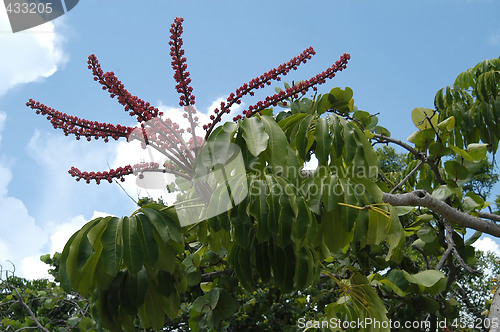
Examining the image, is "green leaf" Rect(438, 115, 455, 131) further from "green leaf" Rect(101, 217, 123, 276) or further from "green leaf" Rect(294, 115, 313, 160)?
"green leaf" Rect(101, 217, 123, 276)

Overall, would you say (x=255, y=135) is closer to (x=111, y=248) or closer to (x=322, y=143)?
(x=322, y=143)

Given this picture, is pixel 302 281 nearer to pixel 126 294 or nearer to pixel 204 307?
pixel 126 294

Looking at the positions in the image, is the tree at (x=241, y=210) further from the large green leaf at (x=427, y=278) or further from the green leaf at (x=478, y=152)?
the green leaf at (x=478, y=152)

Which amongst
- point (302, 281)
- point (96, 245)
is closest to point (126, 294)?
point (96, 245)

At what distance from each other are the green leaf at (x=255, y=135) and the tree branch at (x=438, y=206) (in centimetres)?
78

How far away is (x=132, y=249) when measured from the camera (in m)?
1.63

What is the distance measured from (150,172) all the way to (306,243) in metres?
0.70

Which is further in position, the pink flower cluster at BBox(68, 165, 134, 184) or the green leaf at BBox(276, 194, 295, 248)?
the pink flower cluster at BBox(68, 165, 134, 184)

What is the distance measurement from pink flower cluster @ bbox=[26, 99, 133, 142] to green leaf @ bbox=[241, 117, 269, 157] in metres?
0.51

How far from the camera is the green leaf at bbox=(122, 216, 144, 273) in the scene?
1604 millimetres

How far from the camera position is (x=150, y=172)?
1.96 meters

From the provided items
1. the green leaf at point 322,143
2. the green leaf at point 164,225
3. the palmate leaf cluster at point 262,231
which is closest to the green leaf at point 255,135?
the palmate leaf cluster at point 262,231

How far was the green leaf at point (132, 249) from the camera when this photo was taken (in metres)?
1.60

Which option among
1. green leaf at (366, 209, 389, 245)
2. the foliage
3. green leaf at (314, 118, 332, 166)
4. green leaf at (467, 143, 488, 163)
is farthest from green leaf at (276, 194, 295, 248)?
the foliage
